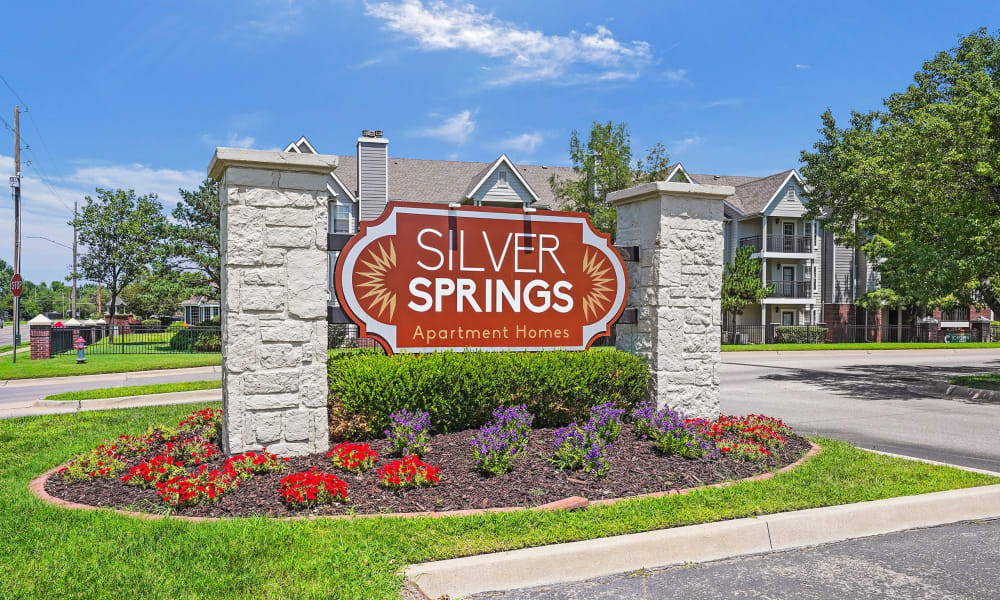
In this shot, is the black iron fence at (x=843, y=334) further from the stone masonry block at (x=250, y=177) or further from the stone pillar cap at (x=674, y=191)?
the stone masonry block at (x=250, y=177)

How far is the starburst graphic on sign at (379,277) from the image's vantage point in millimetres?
6938

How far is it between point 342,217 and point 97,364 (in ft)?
44.4

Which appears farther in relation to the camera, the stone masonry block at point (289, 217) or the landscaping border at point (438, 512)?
the stone masonry block at point (289, 217)

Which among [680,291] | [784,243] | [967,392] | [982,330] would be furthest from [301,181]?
[982,330]

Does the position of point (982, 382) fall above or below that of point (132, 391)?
above

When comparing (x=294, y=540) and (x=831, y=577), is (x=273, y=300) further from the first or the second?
(x=831, y=577)

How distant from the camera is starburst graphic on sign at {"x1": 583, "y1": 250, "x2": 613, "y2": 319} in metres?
7.89

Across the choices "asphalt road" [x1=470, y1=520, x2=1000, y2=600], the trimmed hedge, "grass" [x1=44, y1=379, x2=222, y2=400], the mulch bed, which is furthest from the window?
"asphalt road" [x1=470, y1=520, x2=1000, y2=600]

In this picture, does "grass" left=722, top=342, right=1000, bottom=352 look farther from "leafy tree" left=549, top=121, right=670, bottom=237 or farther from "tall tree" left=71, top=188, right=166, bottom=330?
Result: "tall tree" left=71, top=188, right=166, bottom=330

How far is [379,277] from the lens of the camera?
700 centimetres

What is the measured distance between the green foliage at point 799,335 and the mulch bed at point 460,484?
3097 centimetres

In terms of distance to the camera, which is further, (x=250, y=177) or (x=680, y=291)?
(x=680, y=291)

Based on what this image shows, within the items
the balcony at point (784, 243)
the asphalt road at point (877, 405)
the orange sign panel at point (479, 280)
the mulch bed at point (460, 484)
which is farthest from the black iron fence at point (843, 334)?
the mulch bed at point (460, 484)

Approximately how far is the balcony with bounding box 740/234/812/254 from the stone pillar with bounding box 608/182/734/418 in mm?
30923
